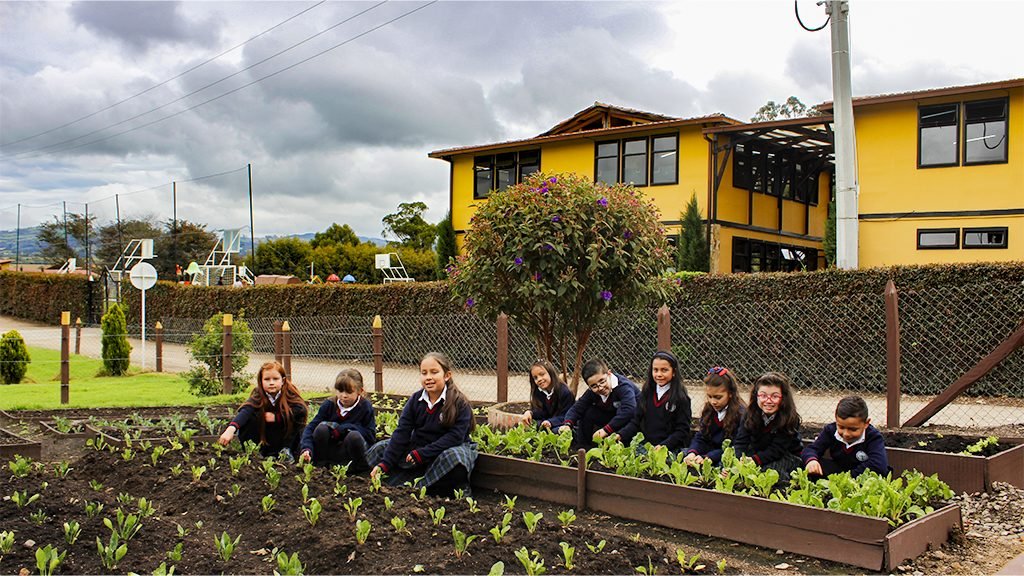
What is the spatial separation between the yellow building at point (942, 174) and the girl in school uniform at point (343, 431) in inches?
695

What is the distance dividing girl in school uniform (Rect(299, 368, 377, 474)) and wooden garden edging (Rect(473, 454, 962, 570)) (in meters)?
1.42

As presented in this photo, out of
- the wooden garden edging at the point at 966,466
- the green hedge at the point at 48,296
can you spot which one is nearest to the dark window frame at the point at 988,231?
the wooden garden edging at the point at 966,466

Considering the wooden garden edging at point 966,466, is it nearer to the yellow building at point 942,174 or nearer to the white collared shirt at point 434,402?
the white collared shirt at point 434,402

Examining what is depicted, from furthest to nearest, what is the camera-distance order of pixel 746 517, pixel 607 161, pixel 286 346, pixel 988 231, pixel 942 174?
pixel 607 161
pixel 942 174
pixel 988 231
pixel 286 346
pixel 746 517

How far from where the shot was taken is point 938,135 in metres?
20.8

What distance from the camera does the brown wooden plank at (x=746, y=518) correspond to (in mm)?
4594

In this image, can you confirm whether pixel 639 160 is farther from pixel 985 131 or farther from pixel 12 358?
pixel 12 358

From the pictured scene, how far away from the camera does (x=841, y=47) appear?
16219mm

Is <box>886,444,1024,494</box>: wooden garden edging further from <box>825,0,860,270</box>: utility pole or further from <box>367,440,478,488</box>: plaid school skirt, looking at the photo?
<box>825,0,860,270</box>: utility pole

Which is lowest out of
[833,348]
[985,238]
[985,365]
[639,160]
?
[833,348]

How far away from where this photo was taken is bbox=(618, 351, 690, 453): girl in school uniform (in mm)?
6973

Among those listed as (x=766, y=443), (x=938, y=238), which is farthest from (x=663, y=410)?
(x=938, y=238)

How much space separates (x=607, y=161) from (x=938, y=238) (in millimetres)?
9630

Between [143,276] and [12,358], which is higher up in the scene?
[143,276]
